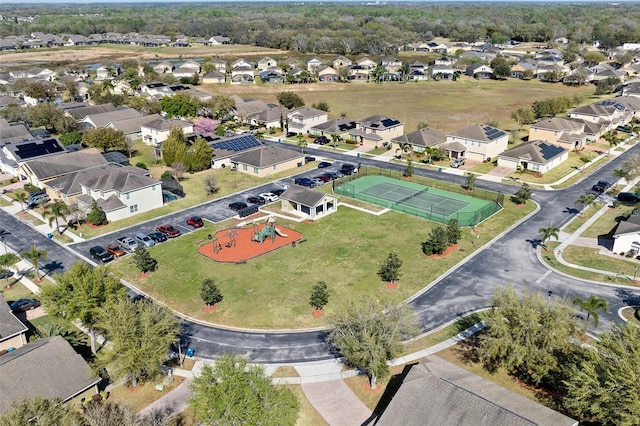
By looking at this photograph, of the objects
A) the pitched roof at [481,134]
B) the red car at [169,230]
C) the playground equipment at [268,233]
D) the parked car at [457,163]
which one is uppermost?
the pitched roof at [481,134]

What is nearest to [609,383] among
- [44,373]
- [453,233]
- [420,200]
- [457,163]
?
[453,233]

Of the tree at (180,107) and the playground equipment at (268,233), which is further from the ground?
the tree at (180,107)

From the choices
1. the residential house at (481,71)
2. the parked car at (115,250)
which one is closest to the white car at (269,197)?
the parked car at (115,250)

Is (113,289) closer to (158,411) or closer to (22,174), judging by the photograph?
(158,411)

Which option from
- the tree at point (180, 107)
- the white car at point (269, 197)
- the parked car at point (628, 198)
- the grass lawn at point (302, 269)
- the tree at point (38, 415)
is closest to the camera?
the tree at point (38, 415)

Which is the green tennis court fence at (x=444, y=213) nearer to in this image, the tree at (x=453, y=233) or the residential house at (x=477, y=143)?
the tree at (x=453, y=233)

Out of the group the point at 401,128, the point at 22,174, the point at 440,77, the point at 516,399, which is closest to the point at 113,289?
the point at 516,399

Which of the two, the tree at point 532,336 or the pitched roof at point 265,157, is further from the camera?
the pitched roof at point 265,157
